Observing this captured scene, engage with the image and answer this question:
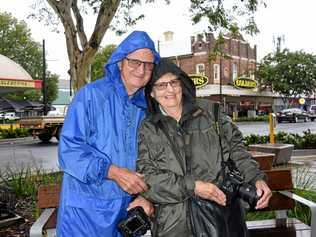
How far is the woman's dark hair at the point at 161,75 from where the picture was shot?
2.48 m

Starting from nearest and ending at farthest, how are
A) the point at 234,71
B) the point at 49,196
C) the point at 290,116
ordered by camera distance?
1. the point at 49,196
2. the point at 290,116
3. the point at 234,71

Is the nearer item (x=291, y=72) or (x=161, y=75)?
(x=161, y=75)

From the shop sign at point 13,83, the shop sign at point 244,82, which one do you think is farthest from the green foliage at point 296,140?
the shop sign at point 244,82

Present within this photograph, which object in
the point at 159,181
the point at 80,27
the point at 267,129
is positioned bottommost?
the point at 267,129

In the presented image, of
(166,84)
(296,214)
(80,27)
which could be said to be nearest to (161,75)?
(166,84)

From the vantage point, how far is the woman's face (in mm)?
2465

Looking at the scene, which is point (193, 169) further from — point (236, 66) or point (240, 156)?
point (236, 66)

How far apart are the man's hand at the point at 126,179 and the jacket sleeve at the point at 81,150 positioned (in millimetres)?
39

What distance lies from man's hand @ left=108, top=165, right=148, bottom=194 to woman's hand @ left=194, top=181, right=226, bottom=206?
290mm

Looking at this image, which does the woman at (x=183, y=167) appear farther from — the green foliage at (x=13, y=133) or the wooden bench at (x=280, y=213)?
the green foliage at (x=13, y=133)

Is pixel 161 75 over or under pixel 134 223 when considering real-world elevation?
over

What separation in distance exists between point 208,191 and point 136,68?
779mm

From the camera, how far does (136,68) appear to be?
246cm

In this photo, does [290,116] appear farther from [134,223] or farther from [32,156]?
[134,223]
